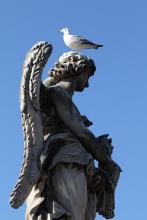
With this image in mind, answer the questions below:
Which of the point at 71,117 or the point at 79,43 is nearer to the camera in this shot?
the point at 71,117

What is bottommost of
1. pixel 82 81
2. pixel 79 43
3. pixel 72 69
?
pixel 82 81

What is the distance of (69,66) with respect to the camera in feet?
35.5

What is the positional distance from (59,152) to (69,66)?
1.28 meters

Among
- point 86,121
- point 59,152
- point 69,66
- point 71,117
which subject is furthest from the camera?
point 86,121

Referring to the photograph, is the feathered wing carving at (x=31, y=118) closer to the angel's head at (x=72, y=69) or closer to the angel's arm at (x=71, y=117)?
the angel's arm at (x=71, y=117)

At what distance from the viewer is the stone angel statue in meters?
9.89

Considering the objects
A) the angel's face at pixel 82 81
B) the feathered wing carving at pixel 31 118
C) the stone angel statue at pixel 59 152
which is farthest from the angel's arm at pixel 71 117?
the angel's face at pixel 82 81

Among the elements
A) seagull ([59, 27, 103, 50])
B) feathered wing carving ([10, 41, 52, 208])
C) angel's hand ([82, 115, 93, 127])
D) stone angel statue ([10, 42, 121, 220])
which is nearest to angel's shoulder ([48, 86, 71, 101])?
stone angel statue ([10, 42, 121, 220])

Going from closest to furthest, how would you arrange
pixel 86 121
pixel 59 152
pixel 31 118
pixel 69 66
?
A: pixel 31 118 < pixel 59 152 < pixel 69 66 < pixel 86 121

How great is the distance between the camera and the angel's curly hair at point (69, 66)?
35.5 ft

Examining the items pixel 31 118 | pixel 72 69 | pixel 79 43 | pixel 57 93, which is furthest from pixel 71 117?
pixel 79 43

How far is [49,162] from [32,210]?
2.10ft

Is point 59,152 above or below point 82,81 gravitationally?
below

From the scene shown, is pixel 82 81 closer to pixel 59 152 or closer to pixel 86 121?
pixel 86 121
